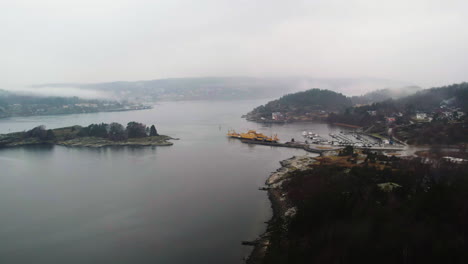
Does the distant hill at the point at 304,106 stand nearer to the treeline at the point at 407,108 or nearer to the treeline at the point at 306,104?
the treeline at the point at 306,104

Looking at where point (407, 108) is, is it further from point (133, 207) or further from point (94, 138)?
point (133, 207)

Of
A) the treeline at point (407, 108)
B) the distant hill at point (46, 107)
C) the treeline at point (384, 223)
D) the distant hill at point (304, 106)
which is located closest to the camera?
the treeline at point (384, 223)

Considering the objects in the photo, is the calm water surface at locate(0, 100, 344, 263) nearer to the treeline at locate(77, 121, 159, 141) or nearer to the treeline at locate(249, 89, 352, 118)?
the treeline at locate(77, 121, 159, 141)

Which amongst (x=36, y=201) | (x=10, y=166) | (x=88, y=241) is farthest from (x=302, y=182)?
(x=10, y=166)

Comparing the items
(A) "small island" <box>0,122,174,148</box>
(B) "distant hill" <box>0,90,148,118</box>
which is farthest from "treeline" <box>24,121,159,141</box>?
(B) "distant hill" <box>0,90,148,118</box>

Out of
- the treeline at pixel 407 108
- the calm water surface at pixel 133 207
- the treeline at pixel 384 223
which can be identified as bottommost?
the calm water surface at pixel 133 207

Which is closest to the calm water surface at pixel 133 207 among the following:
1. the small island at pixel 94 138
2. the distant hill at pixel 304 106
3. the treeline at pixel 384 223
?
the treeline at pixel 384 223

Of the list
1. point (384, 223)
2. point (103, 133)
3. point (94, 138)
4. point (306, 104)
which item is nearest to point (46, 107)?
point (103, 133)
